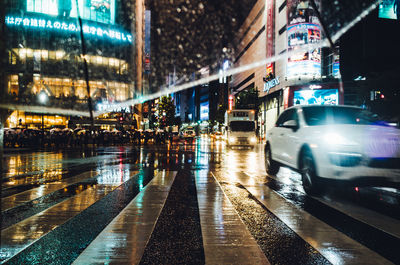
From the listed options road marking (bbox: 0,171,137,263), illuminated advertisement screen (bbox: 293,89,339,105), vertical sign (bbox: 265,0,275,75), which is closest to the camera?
road marking (bbox: 0,171,137,263)

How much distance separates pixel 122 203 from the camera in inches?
217

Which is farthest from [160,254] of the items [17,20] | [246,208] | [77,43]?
[17,20]

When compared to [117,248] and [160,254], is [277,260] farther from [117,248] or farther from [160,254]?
[117,248]

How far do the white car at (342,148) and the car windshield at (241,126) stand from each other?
18413 mm

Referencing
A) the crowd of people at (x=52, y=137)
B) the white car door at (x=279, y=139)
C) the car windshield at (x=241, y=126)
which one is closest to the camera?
the white car door at (x=279, y=139)

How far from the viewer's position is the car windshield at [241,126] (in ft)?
84.8

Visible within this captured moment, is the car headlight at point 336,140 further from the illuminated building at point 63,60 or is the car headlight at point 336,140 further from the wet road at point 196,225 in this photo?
the illuminated building at point 63,60

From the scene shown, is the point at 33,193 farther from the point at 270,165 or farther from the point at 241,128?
the point at 241,128

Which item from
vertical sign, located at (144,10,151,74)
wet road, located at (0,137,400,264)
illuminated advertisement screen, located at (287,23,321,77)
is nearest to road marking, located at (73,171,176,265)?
wet road, located at (0,137,400,264)

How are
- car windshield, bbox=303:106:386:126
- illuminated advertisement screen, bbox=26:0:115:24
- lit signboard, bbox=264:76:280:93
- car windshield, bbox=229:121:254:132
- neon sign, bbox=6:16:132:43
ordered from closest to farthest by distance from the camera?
car windshield, bbox=303:106:386:126 → car windshield, bbox=229:121:254:132 → lit signboard, bbox=264:76:280:93 → neon sign, bbox=6:16:132:43 → illuminated advertisement screen, bbox=26:0:115:24

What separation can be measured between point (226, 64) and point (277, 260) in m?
120

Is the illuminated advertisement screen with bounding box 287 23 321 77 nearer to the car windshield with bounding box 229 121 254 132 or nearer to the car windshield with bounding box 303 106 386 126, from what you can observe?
the car windshield with bounding box 229 121 254 132

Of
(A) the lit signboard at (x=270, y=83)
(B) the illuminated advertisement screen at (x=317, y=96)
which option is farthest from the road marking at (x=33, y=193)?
(A) the lit signboard at (x=270, y=83)

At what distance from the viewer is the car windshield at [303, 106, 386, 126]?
6.71 m
